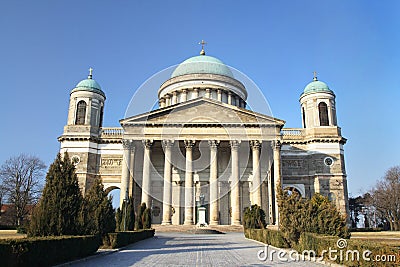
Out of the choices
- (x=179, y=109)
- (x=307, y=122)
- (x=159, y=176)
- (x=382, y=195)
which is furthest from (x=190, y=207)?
(x=382, y=195)

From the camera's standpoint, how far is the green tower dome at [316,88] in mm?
43600

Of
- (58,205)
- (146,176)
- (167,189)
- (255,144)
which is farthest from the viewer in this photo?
(255,144)

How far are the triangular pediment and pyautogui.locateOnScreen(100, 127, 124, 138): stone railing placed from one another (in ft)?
23.1

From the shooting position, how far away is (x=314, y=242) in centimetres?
1304

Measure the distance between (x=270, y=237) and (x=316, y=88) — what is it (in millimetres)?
29976

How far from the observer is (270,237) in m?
18.5

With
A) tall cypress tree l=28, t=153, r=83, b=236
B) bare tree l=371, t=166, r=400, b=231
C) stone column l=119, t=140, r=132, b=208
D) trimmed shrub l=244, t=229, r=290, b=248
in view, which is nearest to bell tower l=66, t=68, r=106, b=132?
stone column l=119, t=140, r=132, b=208

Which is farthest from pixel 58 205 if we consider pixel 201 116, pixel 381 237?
pixel 381 237

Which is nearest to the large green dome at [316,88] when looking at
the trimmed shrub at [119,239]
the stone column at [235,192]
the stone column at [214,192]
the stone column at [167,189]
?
the stone column at [235,192]

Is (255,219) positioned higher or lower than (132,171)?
lower

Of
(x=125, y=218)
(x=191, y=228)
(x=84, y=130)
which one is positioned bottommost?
(x=191, y=228)

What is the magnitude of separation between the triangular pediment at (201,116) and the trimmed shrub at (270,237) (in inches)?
573

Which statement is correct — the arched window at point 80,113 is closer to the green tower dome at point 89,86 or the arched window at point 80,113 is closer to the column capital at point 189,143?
the green tower dome at point 89,86

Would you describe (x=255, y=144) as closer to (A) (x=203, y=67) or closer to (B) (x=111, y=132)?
(B) (x=111, y=132)
